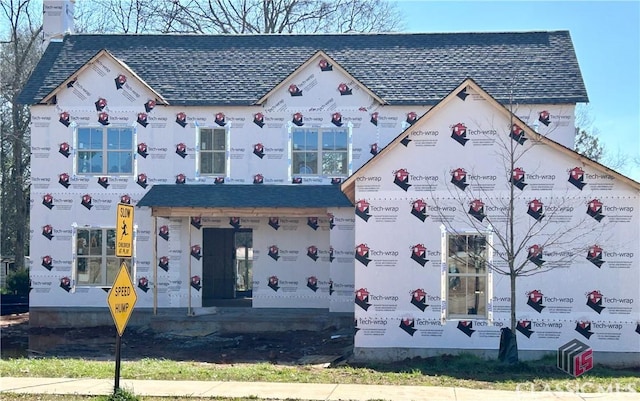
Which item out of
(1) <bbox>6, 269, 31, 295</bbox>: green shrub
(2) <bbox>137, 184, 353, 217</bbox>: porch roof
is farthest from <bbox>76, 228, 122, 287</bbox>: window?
(1) <bbox>6, 269, 31, 295</bbox>: green shrub

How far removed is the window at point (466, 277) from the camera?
53.4 feet

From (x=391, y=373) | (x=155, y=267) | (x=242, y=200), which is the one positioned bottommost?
(x=391, y=373)

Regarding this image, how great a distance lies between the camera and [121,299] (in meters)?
10.9

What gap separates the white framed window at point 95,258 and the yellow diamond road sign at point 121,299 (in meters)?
12.6

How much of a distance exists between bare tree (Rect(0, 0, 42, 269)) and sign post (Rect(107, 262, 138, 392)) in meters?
27.8

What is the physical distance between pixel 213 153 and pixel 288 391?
12148 millimetres

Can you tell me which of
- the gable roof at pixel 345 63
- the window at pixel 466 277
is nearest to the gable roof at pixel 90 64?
the gable roof at pixel 345 63

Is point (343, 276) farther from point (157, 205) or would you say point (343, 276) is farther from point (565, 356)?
point (565, 356)

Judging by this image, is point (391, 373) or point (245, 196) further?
point (245, 196)

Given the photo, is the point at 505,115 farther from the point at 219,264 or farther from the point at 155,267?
the point at 219,264

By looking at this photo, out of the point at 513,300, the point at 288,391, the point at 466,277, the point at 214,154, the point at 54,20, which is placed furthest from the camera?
the point at 54,20

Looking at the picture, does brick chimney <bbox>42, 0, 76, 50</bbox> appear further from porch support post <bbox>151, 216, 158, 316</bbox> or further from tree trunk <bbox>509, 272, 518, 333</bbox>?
tree trunk <bbox>509, 272, 518, 333</bbox>

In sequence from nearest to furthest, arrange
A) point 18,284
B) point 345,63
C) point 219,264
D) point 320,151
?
point 320,151 < point 345,63 < point 219,264 < point 18,284
